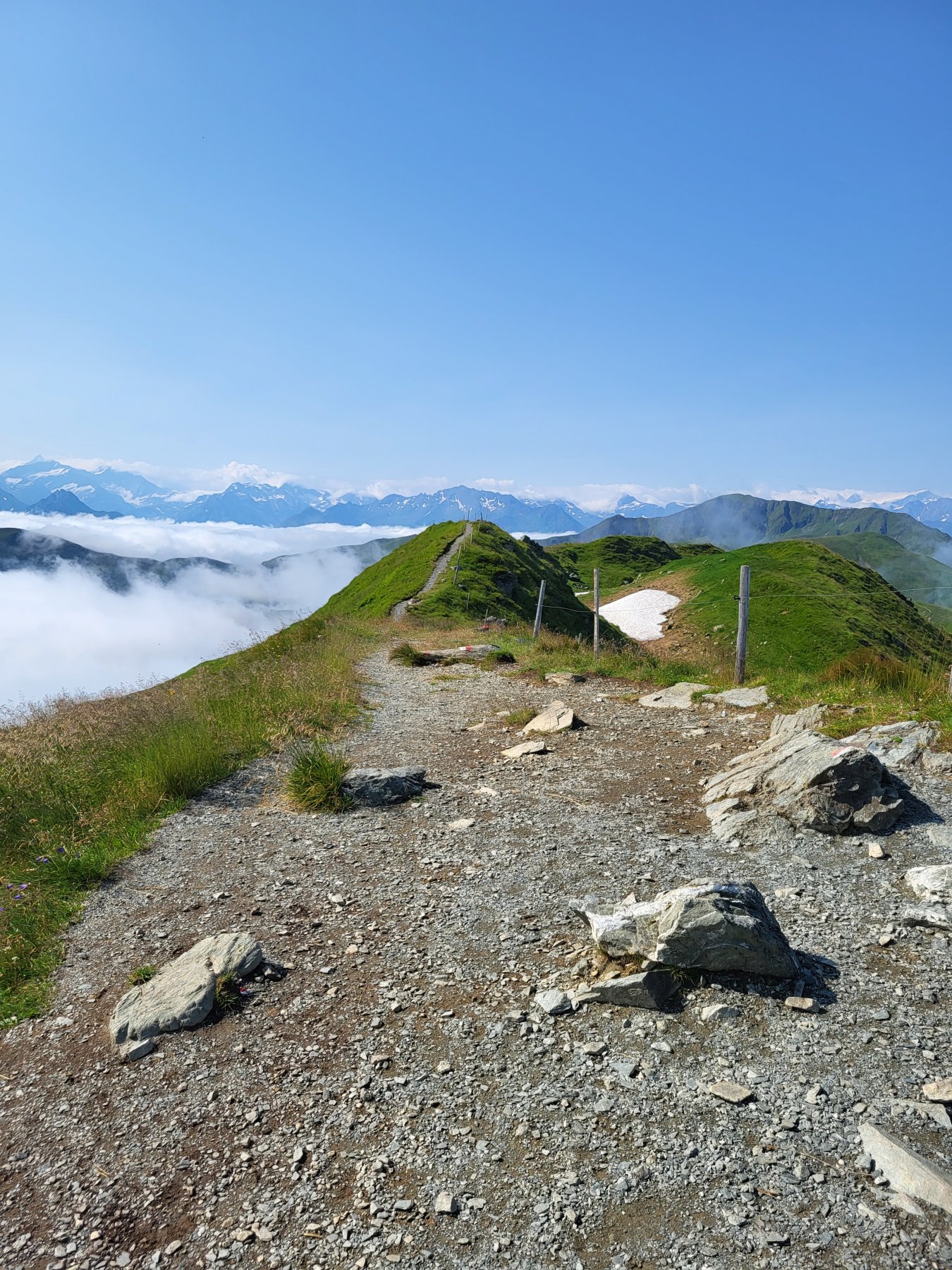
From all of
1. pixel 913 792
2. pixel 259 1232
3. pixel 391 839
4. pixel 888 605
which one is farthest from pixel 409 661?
pixel 888 605

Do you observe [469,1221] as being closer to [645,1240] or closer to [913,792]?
[645,1240]

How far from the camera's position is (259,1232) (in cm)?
387

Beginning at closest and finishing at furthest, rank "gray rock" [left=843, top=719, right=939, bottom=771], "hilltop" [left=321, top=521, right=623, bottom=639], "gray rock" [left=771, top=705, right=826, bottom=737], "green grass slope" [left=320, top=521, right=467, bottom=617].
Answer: "gray rock" [left=843, top=719, right=939, bottom=771], "gray rock" [left=771, top=705, right=826, bottom=737], "hilltop" [left=321, top=521, right=623, bottom=639], "green grass slope" [left=320, top=521, right=467, bottom=617]

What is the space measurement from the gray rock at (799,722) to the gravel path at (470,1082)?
110 inches

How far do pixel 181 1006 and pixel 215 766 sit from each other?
20.4ft

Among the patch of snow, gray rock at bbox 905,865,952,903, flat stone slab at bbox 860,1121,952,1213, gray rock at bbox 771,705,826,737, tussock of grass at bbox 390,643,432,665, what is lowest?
the patch of snow

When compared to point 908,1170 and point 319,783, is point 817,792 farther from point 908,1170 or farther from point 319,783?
point 319,783

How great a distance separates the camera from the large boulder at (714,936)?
5.67 m

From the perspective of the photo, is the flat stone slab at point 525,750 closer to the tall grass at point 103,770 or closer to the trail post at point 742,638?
the tall grass at point 103,770

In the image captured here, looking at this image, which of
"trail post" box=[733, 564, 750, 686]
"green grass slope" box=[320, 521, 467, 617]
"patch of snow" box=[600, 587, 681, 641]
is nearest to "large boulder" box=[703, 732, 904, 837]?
"trail post" box=[733, 564, 750, 686]

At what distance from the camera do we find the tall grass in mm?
7176

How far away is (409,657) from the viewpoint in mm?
26312

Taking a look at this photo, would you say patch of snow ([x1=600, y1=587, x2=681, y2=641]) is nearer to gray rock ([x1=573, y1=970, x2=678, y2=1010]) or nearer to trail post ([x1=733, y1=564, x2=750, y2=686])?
trail post ([x1=733, y1=564, x2=750, y2=686])

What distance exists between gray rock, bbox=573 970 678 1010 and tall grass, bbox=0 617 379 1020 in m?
4.90
